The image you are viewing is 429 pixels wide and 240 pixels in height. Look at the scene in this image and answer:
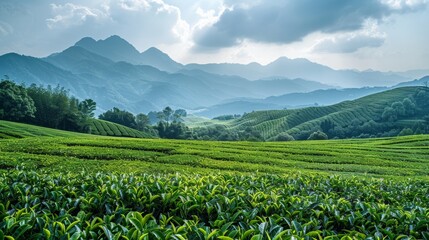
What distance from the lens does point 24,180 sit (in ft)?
28.3

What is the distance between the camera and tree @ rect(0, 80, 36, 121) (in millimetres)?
77062

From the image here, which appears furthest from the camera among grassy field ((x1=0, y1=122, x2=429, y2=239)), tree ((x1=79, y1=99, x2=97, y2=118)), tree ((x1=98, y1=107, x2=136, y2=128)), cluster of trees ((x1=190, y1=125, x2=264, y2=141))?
tree ((x1=98, y1=107, x2=136, y2=128))

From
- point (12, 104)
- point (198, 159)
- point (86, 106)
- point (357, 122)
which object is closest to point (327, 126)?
point (357, 122)

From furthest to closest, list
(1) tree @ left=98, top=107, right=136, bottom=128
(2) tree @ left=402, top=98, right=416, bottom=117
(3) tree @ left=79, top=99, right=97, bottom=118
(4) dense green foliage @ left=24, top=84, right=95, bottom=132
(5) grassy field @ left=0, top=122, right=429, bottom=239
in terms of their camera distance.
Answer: (2) tree @ left=402, top=98, right=416, bottom=117, (1) tree @ left=98, top=107, right=136, bottom=128, (3) tree @ left=79, top=99, right=97, bottom=118, (4) dense green foliage @ left=24, top=84, right=95, bottom=132, (5) grassy field @ left=0, top=122, right=429, bottom=239

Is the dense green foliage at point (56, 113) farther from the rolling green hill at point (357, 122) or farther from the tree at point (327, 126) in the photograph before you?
the tree at point (327, 126)

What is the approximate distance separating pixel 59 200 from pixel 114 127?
103 m

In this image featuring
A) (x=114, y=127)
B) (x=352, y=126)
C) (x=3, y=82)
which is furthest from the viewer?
(x=352, y=126)

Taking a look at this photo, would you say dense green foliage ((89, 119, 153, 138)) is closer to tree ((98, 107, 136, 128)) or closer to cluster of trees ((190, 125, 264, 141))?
tree ((98, 107, 136, 128))

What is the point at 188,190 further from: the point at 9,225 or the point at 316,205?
the point at 9,225

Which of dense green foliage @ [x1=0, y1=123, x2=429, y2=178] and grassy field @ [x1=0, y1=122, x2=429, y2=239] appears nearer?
grassy field @ [x1=0, y1=122, x2=429, y2=239]

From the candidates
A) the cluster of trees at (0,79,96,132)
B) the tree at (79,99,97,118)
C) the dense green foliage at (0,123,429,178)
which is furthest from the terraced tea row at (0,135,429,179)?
the tree at (79,99,97,118)

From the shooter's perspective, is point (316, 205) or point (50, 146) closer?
point (316, 205)

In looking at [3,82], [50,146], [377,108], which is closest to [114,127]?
[3,82]

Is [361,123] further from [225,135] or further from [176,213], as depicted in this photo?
[176,213]
